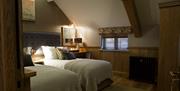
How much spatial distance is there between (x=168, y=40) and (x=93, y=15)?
2.94m

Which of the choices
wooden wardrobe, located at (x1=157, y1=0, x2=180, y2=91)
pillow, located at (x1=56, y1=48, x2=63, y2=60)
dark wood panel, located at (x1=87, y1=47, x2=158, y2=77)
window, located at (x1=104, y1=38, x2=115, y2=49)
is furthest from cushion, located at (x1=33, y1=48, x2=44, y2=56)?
wooden wardrobe, located at (x1=157, y1=0, x2=180, y2=91)

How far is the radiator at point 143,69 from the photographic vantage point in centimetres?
449

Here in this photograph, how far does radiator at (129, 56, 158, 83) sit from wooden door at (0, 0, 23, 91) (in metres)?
4.17

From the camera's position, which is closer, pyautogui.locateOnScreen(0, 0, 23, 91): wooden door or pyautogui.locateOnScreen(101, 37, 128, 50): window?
pyautogui.locateOnScreen(0, 0, 23, 91): wooden door

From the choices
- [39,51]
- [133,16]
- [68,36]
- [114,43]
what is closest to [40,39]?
[39,51]

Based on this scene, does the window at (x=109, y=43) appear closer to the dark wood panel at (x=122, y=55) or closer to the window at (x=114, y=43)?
the window at (x=114, y=43)

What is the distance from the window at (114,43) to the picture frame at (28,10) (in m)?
2.65

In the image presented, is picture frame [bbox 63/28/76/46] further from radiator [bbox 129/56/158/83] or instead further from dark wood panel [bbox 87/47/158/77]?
radiator [bbox 129/56/158/83]

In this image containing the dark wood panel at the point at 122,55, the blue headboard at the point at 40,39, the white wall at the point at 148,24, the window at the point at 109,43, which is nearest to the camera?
the white wall at the point at 148,24

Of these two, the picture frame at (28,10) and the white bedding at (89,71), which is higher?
the picture frame at (28,10)

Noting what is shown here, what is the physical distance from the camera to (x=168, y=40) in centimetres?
276

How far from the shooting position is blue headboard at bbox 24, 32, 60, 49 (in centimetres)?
448

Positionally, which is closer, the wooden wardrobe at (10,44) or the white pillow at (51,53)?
the wooden wardrobe at (10,44)

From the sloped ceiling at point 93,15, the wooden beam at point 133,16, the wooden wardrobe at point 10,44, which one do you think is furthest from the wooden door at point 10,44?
the sloped ceiling at point 93,15
